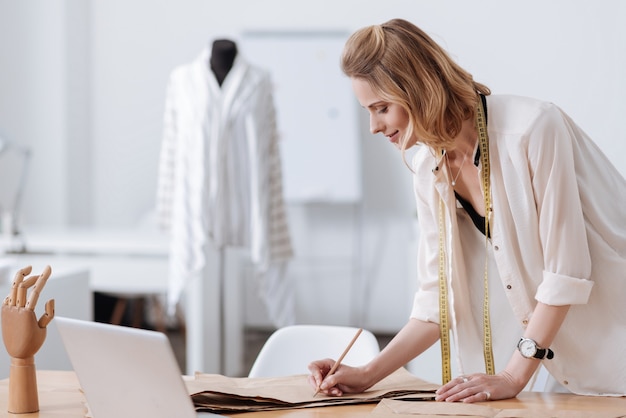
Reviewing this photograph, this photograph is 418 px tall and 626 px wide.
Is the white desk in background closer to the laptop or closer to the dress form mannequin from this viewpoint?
the dress form mannequin

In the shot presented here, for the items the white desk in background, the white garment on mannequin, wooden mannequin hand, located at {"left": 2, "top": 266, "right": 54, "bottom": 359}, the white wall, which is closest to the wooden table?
wooden mannequin hand, located at {"left": 2, "top": 266, "right": 54, "bottom": 359}

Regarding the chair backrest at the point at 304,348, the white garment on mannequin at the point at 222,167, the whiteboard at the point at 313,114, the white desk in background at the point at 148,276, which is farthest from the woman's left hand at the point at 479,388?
A: the whiteboard at the point at 313,114

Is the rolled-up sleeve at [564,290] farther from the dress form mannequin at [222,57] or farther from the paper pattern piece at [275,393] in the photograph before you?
the dress form mannequin at [222,57]

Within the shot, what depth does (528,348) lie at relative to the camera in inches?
67.9

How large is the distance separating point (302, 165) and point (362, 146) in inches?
16.4

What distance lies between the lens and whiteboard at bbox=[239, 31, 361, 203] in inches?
221

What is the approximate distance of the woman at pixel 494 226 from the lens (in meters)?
1.69

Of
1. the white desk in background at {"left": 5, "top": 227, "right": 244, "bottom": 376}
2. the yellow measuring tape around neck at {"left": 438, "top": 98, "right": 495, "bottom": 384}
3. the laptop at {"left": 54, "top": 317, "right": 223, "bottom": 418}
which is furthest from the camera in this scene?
the white desk in background at {"left": 5, "top": 227, "right": 244, "bottom": 376}

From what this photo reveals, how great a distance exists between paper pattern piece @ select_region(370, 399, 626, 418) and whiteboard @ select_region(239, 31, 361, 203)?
3.97 meters

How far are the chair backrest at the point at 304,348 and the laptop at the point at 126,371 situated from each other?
0.80 metres

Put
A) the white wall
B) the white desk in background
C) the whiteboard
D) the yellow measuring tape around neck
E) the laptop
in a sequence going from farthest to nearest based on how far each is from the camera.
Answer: the white wall < the whiteboard < the white desk in background < the yellow measuring tape around neck < the laptop

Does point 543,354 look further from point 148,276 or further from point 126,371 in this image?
point 148,276

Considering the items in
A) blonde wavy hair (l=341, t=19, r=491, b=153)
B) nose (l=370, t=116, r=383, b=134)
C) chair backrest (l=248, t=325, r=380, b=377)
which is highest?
blonde wavy hair (l=341, t=19, r=491, b=153)

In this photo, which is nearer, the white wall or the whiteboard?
the whiteboard
